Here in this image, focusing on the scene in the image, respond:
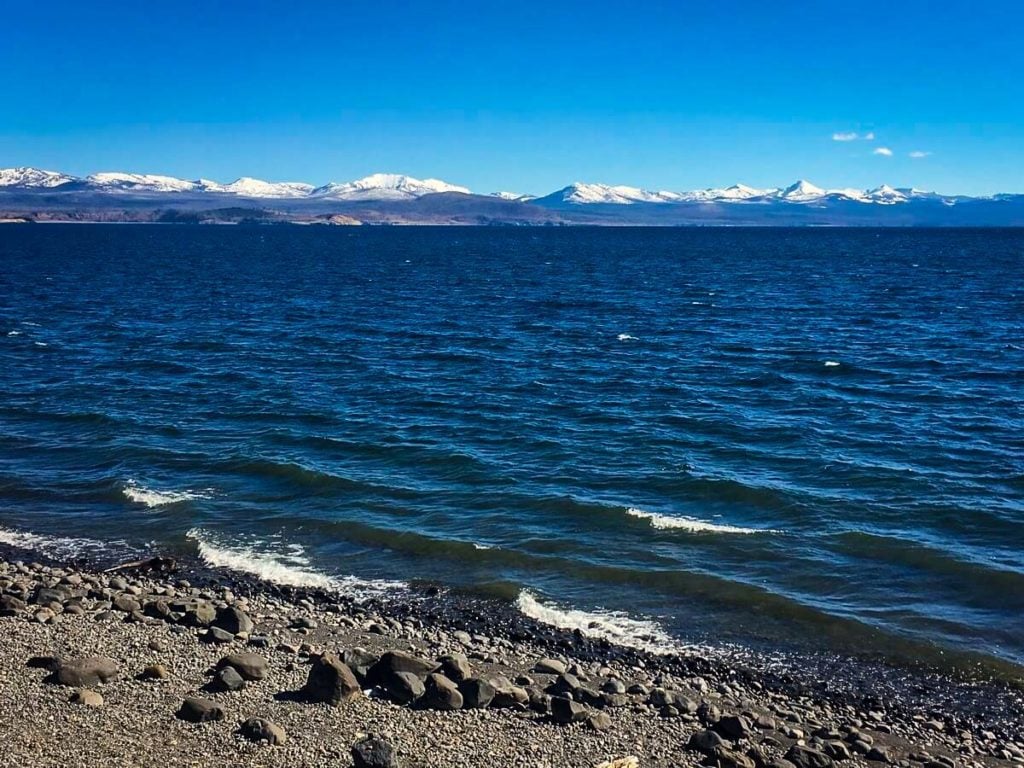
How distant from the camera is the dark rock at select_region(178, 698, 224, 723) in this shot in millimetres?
14102

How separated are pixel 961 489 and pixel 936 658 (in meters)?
10.8

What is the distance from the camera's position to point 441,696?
1487 cm

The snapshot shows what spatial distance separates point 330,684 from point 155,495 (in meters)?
15.0

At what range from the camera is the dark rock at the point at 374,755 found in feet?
42.0

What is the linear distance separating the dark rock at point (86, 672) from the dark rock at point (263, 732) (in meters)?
3.00

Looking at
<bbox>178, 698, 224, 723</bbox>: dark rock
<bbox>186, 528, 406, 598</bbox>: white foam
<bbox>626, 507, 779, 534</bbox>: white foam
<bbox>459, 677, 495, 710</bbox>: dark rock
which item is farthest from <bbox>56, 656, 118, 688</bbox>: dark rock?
<bbox>626, 507, 779, 534</bbox>: white foam

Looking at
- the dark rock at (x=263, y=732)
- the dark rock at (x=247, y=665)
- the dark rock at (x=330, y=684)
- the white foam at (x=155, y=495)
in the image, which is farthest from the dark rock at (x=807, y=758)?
the white foam at (x=155, y=495)

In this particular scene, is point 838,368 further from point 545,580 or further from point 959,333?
point 545,580

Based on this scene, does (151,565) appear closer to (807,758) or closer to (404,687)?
(404,687)

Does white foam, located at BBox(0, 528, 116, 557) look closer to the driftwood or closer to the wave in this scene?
the wave

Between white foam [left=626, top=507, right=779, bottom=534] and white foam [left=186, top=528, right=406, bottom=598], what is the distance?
7.24 meters

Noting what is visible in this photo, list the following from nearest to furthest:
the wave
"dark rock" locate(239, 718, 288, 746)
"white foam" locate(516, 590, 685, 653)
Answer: "dark rock" locate(239, 718, 288, 746) → "white foam" locate(516, 590, 685, 653) → the wave

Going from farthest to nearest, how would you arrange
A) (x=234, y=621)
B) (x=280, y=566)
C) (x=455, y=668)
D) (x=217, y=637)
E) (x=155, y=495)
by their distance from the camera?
(x=155, y=495)
(x=280, y=566)
(x=234, y=621)
(x=217, y=637)
(x=455, y=668)

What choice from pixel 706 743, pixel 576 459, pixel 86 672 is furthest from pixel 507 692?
pixel 576 459
